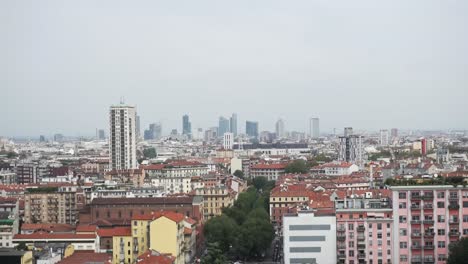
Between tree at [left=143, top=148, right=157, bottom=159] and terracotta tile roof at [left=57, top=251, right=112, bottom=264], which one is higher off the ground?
tree at [left=143, top=148, right=157, bottom=159]

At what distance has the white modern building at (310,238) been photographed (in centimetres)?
1517

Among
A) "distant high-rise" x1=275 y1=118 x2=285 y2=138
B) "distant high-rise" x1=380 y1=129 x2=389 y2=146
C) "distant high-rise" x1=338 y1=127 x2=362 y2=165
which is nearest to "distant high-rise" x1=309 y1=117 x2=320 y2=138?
"distant high-rise" x1=275 y1=118 x2=285 y2=138

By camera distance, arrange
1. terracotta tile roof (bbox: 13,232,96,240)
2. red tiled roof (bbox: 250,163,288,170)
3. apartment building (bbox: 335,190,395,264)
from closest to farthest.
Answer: apartment building (bbox: 335,190,395,264), terracotta tile roof (bbox: 13,232,96,240), red tiled roof (bbox: 250,163,288,170)

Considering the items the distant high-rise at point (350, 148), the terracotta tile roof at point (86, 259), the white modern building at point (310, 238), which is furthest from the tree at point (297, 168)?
the terracotta tile roof at point (86, 259)

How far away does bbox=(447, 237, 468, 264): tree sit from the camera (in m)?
12.7

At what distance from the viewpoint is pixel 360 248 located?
14.9m

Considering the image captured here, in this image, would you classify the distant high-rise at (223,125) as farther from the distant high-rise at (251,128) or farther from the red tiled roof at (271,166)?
the red tiled roof at (271,166)

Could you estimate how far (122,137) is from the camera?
107ft

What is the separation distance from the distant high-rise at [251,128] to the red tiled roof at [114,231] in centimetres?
9241

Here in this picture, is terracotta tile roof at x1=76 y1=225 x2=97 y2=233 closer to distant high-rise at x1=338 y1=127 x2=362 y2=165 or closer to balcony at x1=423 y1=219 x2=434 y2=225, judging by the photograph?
A: balcony at x1=423 y1=219 x2=434 y2=225

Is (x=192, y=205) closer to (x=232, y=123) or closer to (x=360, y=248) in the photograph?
(x=360, y=248)

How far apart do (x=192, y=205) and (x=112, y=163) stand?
39.0ft

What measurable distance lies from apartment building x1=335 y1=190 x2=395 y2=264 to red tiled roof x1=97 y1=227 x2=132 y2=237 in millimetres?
4704

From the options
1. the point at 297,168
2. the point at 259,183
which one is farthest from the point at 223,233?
the point at 297,168
